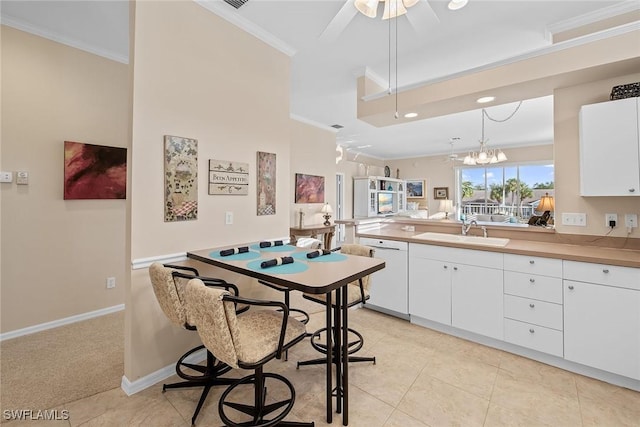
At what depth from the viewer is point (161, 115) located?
6.84 ft

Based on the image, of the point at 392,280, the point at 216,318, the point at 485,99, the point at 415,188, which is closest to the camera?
the point at 216,318

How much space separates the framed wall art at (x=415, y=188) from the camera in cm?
974

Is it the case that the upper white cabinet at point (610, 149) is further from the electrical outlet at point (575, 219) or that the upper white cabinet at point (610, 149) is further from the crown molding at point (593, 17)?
the crown molding at point (593, 17)

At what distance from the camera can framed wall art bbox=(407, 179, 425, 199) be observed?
384 inches

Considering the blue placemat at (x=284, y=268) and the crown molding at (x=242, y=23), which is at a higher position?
the crown molding at (x=242, y=23)

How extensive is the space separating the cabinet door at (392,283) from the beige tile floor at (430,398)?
2.23 ft

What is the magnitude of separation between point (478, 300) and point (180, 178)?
2850 millimetres

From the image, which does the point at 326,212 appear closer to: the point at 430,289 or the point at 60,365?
the point at 430,289

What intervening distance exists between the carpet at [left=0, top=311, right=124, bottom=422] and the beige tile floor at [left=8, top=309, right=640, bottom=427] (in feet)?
0.54

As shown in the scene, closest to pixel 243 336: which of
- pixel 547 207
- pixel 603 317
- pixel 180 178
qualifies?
pixel 180 178

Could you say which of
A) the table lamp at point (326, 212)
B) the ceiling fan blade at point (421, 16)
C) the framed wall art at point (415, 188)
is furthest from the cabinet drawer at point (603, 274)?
the framed wall art at point (415, 188)

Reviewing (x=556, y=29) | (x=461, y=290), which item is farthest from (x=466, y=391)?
(x=556, y=29)

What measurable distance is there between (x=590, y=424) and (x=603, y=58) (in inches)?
102

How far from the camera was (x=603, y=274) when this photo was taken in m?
2.02
